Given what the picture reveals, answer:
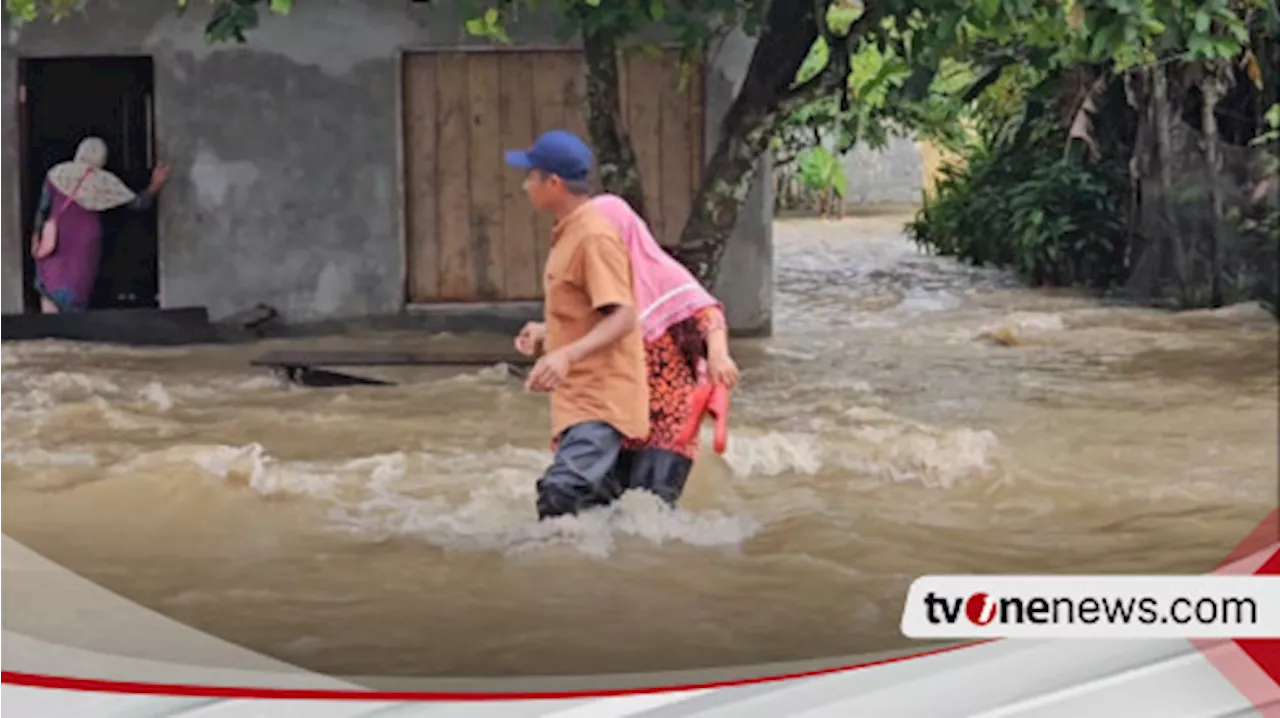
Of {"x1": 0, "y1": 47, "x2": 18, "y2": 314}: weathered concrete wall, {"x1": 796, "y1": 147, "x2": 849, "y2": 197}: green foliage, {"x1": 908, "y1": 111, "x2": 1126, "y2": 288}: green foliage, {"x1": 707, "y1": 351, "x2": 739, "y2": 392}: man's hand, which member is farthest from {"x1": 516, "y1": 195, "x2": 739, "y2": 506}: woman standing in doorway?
{"x1": 0, "y1": 47, "x2": 18, "y2": 314}: weathered concrete wall

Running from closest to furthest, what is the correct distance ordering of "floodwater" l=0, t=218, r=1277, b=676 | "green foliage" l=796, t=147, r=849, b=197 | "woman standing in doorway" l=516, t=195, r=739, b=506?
"floodwater" l=0, t=218, r=1277, b=676 → "woman standing in doorway" l=516, t=195, r=739, b=506 → "green foliage" l=796, t=147, r=849, b=197

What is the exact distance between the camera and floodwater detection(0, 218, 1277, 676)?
1.56 metres

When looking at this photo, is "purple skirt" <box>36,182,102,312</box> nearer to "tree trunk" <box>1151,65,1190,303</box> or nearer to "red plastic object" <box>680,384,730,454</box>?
"red plastic object" <box>680,384,730,454</box>

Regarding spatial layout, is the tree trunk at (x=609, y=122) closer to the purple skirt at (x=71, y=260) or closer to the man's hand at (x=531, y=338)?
the man's hand at (x=531, y=338)

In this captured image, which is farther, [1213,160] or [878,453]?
[1213,160]

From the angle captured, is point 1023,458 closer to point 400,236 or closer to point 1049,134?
point 1049,134

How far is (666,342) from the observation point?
66.4 inches

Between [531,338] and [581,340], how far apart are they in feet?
0.17

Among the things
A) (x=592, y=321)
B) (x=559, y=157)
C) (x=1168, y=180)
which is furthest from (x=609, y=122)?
(x=1168, y=180)

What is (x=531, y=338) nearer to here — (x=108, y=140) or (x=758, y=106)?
(x=758, y=106)

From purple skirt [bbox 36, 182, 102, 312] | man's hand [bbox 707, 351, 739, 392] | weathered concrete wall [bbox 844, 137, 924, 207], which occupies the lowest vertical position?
man's hand [bbox 707, 351, 739, 392]

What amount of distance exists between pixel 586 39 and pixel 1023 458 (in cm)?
56

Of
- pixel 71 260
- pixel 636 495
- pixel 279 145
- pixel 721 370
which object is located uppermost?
pixel 279 145

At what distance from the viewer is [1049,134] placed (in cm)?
182
